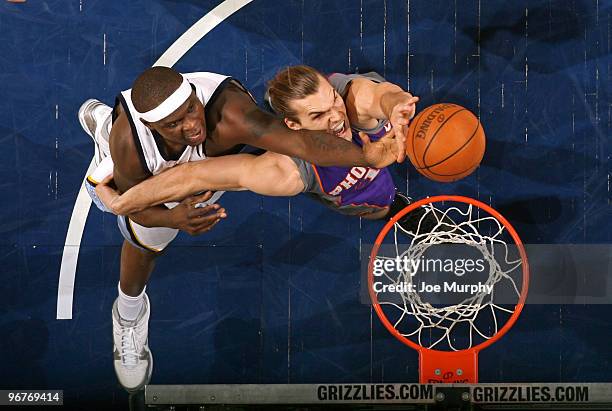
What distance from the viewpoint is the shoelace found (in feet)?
15.7

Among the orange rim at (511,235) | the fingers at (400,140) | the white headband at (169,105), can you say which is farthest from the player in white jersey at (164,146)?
the orange rim at (511,235)

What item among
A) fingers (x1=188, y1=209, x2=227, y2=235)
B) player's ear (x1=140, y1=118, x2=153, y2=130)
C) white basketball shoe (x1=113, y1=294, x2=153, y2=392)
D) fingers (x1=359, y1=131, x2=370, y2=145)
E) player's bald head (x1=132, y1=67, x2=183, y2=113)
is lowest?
white basketball shoe (x1=113, y1=294, x2=153, y2=392)

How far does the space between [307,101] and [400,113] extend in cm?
50

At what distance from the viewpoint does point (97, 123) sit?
185 inches

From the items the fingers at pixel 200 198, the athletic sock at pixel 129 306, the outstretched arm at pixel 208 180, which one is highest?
the outstretched arm at pixel 208 180

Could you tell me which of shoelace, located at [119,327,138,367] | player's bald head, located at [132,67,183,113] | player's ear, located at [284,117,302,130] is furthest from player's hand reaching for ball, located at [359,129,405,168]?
shoelace, located at [119,327,138,367]

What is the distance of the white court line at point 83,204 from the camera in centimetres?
474

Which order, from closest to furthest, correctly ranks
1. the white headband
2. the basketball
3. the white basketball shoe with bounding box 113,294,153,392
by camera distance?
1. the basketball
2. the white headband
3. the white basketball shoe with bounding box 113,294,153,392

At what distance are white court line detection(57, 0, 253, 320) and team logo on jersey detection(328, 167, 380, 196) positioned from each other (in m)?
1.09

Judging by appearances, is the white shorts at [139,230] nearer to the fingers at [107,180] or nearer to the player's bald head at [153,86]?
the fingers at [107,180]

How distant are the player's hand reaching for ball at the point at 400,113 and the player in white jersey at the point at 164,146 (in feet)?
0.51

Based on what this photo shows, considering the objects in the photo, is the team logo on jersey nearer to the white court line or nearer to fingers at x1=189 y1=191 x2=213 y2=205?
fingers at x1=189 y1=191 x2=213 y2=205

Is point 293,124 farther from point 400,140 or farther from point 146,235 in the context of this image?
point 146,235

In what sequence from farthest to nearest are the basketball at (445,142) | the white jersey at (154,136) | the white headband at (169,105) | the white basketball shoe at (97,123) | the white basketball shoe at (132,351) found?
the white basketball shoe at (132,351), the white basketball shoe at (97,123), the white jersey at (154,136), the white headband at (169,105), the basketball at (445,142)
